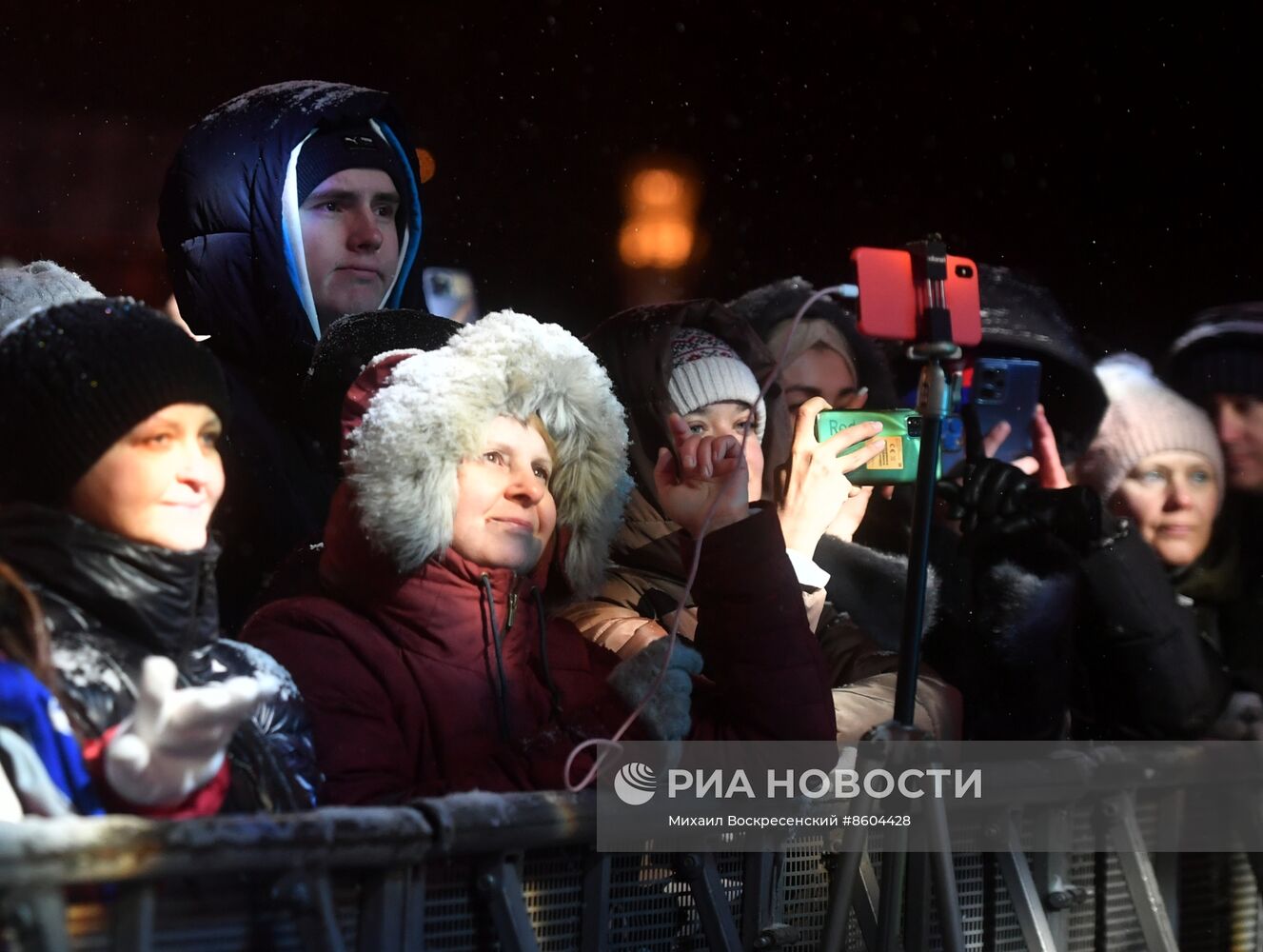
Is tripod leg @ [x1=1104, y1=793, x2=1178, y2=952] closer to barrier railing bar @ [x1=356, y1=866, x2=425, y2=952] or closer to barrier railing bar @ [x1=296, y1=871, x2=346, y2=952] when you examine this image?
barrier railing bar @ [x1=356, y1=866, x2=425, y2=952]

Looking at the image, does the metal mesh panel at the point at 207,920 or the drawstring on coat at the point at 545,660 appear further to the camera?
the drawstring on coat at the point at 545,660

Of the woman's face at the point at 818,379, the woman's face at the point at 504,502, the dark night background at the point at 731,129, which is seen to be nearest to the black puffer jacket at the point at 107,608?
the woman's face at the point at 504,502

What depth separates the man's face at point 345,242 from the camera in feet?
8.96

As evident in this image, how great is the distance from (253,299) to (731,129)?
163 cm

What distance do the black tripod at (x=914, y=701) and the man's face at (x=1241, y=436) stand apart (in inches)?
62.9

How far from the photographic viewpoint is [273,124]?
2.64 m

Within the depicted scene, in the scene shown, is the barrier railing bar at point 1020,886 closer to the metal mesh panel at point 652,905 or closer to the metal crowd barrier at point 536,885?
the metal crowd barrier at point 536,885

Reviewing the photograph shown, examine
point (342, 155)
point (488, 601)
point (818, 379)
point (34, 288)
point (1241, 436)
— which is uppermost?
point (342, 155)

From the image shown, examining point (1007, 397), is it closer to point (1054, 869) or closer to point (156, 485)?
point (1054, 869)

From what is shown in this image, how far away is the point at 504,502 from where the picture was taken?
7.68 feet

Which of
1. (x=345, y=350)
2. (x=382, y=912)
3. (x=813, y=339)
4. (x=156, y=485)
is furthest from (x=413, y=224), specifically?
(x=382, y=912)

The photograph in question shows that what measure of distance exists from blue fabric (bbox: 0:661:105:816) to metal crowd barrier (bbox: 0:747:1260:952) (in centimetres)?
15

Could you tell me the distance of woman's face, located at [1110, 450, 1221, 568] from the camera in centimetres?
351

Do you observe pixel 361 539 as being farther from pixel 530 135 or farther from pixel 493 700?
pixel 530 135
